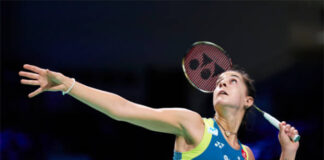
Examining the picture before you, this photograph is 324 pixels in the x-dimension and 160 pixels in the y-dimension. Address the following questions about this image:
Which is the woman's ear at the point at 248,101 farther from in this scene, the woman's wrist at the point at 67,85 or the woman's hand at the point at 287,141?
the woman's wrist at the point at 67,85

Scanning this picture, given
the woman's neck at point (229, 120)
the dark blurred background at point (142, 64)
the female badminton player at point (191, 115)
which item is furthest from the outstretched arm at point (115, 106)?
the dark blurred background at point (142, 64)

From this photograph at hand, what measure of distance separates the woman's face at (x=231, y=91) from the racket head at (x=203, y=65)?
0.37ft

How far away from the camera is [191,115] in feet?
6.80

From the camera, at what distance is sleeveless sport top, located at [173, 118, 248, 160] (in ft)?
6.77

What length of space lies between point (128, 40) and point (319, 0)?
8.38 ft

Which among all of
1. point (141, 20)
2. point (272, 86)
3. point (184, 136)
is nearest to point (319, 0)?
point (272, 86)

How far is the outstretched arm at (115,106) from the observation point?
172 centimetres

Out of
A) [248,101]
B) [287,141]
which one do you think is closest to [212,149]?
[287,141]

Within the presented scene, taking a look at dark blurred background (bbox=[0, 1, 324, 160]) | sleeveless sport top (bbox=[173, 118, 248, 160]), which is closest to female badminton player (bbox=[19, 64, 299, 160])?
sleeveless sport top (bbox=[173, 118, 248, 160])

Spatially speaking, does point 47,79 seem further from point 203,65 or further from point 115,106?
point 203,65

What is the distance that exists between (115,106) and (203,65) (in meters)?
1.13

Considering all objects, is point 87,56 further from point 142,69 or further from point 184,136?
point 184,136

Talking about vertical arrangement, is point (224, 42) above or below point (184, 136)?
above

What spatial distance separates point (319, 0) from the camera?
5.17 meters
